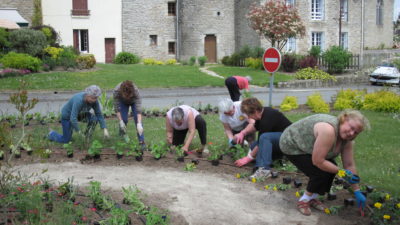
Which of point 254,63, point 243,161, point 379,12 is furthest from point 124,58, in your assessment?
point 243,161

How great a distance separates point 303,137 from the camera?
5.32 meters

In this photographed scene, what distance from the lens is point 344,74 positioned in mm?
30547

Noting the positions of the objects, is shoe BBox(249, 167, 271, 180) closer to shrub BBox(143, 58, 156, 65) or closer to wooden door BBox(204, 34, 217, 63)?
shrub BBox(143, 58, 156, 65)

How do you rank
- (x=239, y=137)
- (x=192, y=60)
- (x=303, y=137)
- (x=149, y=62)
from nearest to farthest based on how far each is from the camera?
(x=303, y=137)
(x=239, y=137)
(x=149, y=62)
(x=192, y=60)

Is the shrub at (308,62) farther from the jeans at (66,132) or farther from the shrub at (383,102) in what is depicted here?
the jeans at (66,132)

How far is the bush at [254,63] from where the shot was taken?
30581 millimetres

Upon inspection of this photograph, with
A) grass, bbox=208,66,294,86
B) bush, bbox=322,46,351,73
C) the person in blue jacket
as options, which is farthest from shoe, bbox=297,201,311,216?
bush, bbox=322,46,351,73

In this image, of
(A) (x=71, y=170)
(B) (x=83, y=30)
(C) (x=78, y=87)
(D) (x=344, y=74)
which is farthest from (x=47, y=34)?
(A) (x=71, y=170)

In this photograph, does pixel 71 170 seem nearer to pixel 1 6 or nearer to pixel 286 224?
pixel 286 224

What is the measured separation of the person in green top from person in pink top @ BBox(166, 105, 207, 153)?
2411 millimetres

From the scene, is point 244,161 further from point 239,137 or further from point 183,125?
point 183,125

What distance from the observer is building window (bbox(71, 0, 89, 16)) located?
35750 mm

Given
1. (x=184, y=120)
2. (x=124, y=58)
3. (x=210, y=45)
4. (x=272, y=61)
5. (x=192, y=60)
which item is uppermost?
(x=210, y=45)

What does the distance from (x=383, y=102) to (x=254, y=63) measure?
18226 millimetres
